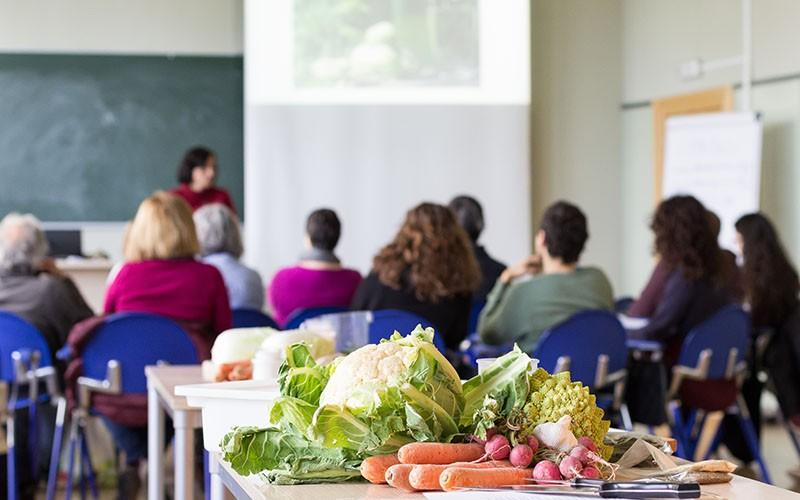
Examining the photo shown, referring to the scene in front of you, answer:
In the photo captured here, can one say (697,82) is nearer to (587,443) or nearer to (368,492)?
(587,443)

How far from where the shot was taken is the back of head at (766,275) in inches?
203

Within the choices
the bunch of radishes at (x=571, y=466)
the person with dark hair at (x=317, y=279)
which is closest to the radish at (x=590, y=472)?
the bunch of radishes at (x=571, y=466)

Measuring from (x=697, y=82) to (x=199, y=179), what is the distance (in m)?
3.22

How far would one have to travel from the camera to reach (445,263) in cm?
447

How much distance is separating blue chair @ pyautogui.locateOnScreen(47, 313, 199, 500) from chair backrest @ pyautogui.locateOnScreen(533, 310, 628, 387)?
3.83 ft

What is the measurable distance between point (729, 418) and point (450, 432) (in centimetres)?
423

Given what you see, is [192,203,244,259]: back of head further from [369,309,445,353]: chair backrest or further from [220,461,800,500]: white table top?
[220,461,800,500]: white table top

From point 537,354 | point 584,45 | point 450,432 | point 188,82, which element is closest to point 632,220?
point 584,45

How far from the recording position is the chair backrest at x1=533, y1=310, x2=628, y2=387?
4.14 m

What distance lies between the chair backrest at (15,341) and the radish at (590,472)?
3.10 meters

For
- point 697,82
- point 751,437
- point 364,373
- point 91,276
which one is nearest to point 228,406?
point 364,373

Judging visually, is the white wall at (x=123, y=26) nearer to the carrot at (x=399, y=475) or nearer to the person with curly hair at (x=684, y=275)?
the person with curly hair at (x=684, y=275)

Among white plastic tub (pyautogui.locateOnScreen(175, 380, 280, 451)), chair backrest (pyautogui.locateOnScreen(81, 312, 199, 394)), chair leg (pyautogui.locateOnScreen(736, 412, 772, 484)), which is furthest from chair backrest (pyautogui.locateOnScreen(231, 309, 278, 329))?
white plastic tub (pyautogui.locateOnScreen(175, 380, 280, 451))

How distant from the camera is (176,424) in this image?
2545 millimetres
